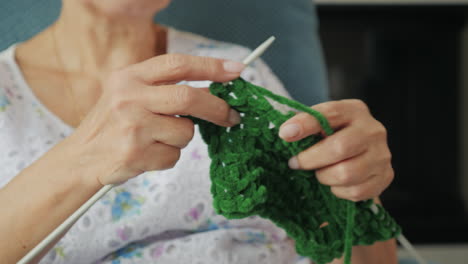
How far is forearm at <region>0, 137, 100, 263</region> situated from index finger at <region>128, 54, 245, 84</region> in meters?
0.13

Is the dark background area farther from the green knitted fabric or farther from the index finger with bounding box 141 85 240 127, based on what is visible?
the index finger with bounding box 141 85 240 127

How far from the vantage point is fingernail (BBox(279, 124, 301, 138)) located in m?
0.51

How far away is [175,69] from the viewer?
511mm


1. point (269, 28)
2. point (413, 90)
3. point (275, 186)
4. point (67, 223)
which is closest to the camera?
point (67, 223)

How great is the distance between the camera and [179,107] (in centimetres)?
50

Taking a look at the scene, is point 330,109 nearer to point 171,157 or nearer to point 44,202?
point 171,157

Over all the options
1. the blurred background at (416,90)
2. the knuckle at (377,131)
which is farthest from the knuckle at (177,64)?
the blurred background at (416,90)

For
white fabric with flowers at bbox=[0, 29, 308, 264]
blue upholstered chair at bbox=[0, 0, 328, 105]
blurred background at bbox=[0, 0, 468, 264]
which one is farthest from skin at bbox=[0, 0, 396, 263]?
blurred background at bbox=[0, 0, 468, 264]

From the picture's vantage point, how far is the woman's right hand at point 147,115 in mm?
503

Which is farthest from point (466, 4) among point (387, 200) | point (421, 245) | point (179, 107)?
point (179, 107)

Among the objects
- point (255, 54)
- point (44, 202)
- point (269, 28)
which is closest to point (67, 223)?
point (44, 202)

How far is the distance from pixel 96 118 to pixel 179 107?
105 mm

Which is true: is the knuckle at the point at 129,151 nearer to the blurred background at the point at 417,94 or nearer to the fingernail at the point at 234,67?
the fingernail at the point at 234,67

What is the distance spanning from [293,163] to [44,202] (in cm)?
29
